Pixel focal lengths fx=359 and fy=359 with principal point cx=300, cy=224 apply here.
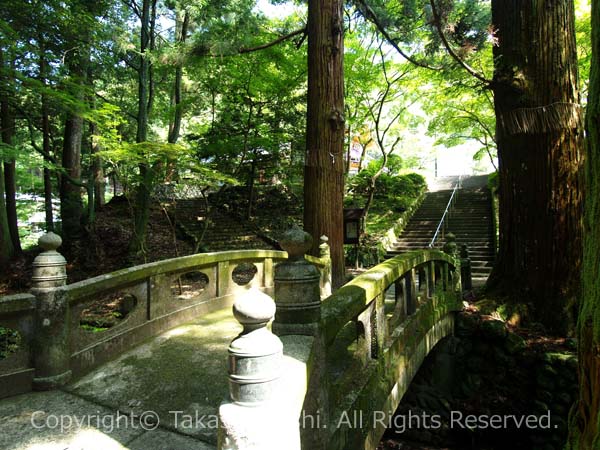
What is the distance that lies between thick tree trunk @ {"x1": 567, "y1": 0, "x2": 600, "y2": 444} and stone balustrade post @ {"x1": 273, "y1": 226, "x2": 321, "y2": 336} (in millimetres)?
1430

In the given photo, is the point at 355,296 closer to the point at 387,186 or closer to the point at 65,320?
the point at 65,320

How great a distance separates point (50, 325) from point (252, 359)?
8.17ft

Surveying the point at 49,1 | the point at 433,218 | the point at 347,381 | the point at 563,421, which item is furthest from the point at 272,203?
the point at 347,381

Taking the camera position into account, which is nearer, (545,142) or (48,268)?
(48,268)

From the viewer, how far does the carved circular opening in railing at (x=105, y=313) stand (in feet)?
23.8

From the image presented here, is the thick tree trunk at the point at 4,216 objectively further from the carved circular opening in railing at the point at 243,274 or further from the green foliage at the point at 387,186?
the green foliage at the point at 387,186

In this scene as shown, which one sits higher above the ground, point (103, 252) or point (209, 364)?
point (103, 252)

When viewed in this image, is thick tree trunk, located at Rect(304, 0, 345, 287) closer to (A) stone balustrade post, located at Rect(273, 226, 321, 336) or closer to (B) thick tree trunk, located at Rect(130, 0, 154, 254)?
(A) stone balustrade post, located at Rect(273, 226, 321, 336)

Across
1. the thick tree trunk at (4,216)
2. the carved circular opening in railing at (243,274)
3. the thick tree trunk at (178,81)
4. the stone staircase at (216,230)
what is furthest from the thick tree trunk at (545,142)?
the thick tree trunk at (4,216)

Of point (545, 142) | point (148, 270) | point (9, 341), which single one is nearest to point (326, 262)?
point (148, 270)

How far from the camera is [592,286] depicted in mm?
1834

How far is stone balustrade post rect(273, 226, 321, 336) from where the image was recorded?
2238 millimetres

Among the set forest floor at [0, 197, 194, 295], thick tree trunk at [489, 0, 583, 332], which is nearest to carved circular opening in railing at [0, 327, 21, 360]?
forest floor at [0, 197, 194, 295]

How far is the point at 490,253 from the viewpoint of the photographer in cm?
1309
